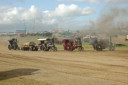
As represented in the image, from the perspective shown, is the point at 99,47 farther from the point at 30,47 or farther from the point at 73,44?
the point at 30,47

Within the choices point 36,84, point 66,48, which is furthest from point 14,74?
point 66,48

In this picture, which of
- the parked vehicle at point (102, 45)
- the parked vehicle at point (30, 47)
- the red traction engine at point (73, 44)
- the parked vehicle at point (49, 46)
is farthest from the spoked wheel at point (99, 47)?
the parked vehicle at point (30, 47)

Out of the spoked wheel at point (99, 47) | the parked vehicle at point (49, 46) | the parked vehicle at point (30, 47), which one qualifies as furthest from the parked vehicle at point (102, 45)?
the parked vehicle at point (30, 47)

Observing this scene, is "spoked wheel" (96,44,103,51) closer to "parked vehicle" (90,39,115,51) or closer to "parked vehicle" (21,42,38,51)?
"parked vehicle" (90,39,115,51)

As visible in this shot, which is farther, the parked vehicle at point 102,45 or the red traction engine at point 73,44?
the parked vehicle at point 102,45

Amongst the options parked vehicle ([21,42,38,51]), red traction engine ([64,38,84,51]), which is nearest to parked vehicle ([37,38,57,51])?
parked vehicle ([21,42,38,51])

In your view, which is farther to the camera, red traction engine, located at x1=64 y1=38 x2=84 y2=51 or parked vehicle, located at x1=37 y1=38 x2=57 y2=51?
parked vehicle, located at x1=37 y1=38 x2=57 y2=51

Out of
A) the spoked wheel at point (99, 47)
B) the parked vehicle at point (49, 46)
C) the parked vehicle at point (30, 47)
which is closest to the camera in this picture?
the spoked wheel at point (99, 47)

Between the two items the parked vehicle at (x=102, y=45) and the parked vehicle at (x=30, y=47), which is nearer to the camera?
the parked vehicle at (x=102, y=45)

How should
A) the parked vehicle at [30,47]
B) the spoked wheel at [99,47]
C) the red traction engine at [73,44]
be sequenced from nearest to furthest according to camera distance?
the red traction engine at [73,44]
the spoked wheel at [99,47]
the parked vehicle at [30,47]

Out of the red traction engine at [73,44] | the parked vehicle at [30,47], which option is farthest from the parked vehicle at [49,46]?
the red traction engine at [73,44]

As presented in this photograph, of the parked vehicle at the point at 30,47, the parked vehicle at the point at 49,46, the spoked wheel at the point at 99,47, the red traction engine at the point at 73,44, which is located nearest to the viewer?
the red traction engine at the point at 73,44

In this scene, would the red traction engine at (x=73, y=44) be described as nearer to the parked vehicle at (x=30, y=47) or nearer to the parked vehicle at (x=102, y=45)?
the parked vehicle at (x=102, y=45)

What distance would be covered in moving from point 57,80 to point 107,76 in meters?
2.81
